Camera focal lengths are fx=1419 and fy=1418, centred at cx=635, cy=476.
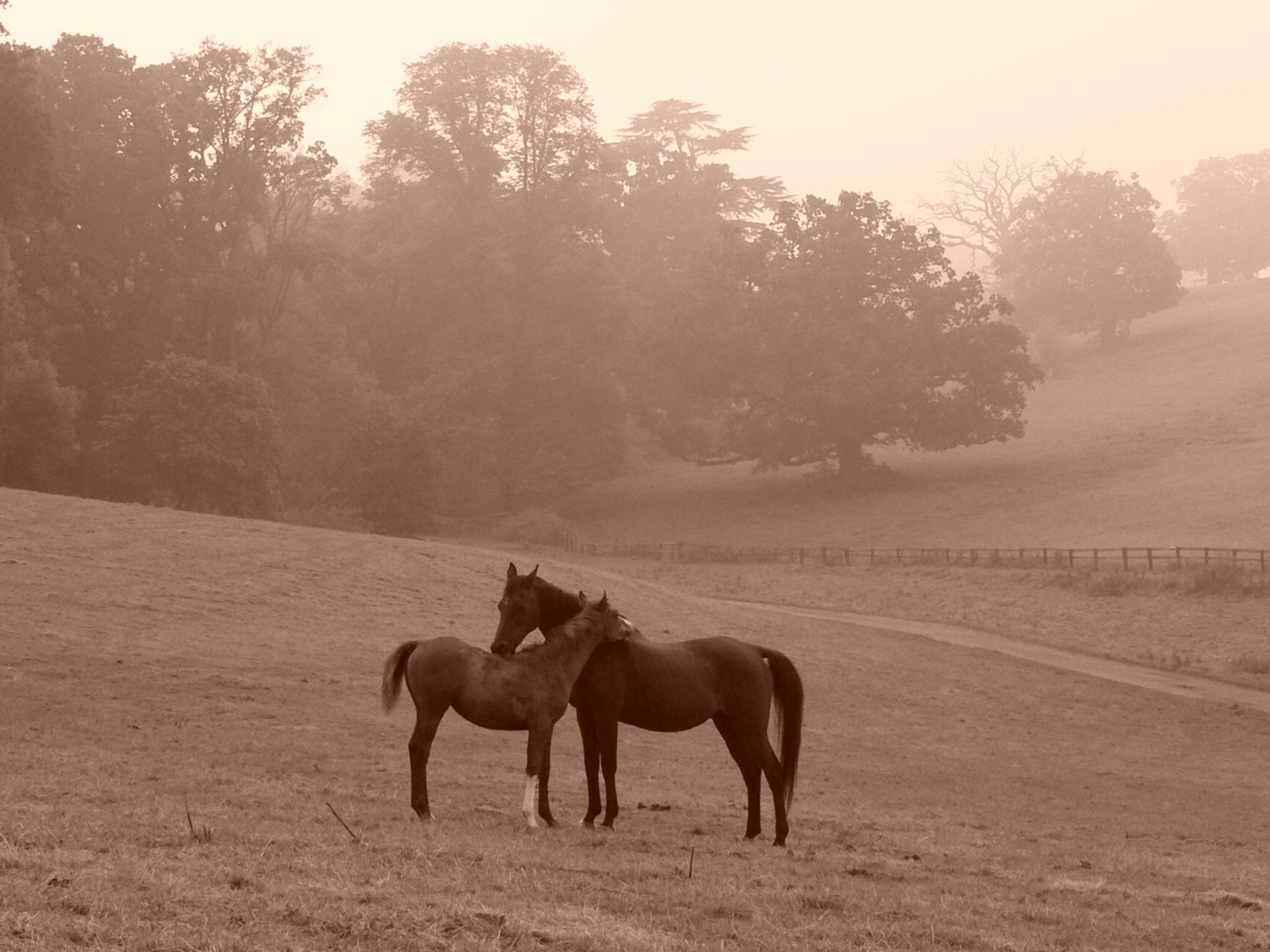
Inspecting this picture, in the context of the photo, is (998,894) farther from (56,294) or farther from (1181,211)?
(1181,211)

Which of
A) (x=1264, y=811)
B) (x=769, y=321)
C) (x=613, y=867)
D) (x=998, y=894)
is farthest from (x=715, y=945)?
(x=769, y=321)

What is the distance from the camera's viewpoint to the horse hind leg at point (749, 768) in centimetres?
1308

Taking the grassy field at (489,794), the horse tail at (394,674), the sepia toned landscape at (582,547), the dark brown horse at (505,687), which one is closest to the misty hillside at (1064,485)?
the sepia toned landscape at (582,547)

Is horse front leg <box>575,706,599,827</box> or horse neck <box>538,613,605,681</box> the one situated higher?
horse neck <box>538,613,605,681</box>

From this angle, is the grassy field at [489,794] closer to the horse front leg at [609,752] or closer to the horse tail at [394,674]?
the horse front leg at [609,752]

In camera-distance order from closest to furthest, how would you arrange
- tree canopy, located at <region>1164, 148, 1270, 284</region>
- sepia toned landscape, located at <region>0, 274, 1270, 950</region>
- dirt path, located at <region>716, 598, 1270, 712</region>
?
sepia toned landscape, located at <region>0, 274, 1270, 950</region>
dirt path, located at <region>716, 598, 1270, 712</region>
tree canopy, located at <region>1164, 148, 1270, 284</region>

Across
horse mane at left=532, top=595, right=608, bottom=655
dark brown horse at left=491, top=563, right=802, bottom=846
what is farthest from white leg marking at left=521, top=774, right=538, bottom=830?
horse mane at left=532, top=595, right=608, bottom=655

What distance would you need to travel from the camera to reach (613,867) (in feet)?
33.6

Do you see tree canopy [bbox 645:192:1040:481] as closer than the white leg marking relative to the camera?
No

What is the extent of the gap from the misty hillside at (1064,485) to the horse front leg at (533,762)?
45756 millimetres

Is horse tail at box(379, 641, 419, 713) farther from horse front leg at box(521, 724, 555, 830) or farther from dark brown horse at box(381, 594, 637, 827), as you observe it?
horse front leg at box(521, 724, 555, 830)

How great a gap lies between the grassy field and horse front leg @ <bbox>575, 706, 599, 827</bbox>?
0.45 metres

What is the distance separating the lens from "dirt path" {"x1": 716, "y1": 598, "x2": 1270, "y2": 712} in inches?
1325

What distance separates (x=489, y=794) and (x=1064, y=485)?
5790 centimetres
